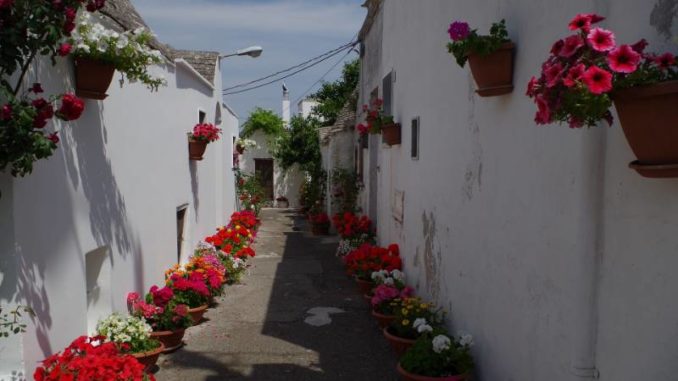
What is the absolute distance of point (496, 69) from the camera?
3.85 metres

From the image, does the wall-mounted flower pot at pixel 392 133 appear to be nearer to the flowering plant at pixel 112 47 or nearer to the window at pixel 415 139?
the window at pixel 415 139

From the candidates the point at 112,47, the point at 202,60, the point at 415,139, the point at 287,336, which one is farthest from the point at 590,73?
the point at 202,60

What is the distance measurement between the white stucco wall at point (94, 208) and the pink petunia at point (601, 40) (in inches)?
127

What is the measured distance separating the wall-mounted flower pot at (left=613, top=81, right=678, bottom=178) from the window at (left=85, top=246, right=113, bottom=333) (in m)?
4.50

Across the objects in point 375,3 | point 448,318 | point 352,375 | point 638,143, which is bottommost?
point 352,375

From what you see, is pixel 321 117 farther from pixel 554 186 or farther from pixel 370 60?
pixel 554 186

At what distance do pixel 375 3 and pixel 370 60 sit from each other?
146cm

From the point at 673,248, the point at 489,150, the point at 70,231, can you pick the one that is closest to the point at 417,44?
the point at 489,150

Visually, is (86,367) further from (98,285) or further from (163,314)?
(163,314)

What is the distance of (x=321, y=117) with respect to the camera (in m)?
24.3

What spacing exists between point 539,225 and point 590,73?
148cm

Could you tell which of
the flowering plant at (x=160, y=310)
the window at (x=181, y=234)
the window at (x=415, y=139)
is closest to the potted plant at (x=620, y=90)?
the window at (x=415, y=139)

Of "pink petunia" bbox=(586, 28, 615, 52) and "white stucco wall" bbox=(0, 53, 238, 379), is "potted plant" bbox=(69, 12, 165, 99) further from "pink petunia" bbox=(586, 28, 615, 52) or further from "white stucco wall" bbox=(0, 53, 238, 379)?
"pink petunia" bbox=(586, 28, 615, 52)

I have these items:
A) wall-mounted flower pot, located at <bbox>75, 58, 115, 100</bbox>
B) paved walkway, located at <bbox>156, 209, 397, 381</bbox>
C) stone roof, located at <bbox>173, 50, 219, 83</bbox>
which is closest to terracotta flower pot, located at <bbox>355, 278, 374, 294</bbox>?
paved walkway, located at <bbox>156, 209, 397, 381</bbox>
